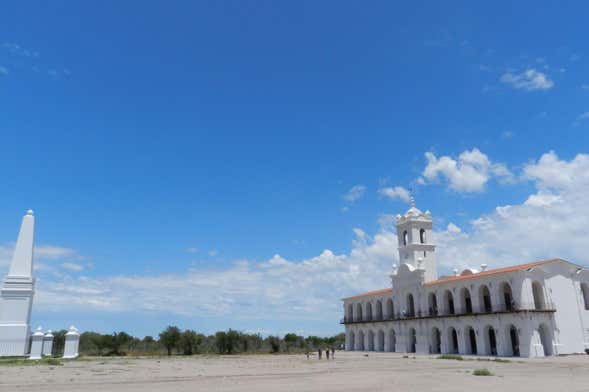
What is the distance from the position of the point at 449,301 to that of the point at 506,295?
7.47 metres

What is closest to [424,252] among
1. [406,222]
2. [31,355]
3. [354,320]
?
[406,222]

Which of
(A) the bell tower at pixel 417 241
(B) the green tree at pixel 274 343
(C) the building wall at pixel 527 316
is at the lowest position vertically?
(B) the green tree at pixel 274 343

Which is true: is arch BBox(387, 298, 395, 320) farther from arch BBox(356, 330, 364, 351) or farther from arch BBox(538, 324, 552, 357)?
arch BBox(538, 324, 552, 357)

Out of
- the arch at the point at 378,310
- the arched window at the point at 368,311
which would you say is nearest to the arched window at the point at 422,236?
the arch at the point at 378,310

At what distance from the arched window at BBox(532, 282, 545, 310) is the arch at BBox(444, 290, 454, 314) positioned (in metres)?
9.59

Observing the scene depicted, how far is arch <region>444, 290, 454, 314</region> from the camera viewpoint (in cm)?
4778

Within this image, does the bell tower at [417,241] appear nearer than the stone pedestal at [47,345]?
No

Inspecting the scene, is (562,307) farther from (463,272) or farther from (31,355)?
(31,355)

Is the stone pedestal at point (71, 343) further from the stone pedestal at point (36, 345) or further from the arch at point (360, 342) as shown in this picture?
the arch at point (360, 342)

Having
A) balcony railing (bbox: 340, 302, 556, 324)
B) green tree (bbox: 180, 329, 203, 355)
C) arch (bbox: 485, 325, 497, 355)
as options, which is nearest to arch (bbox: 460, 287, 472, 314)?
balcony railing (bbox: 340, 302, 556, 324)

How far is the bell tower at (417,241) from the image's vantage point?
5553 centimetres

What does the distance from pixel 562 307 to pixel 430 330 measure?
45.8 feet

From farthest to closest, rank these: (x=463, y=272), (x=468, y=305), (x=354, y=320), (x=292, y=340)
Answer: (x=292, y=340) < (x=354, y=320) < (x=463, y=272) < (x=468, y=305)

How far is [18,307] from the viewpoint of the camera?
118 feet
